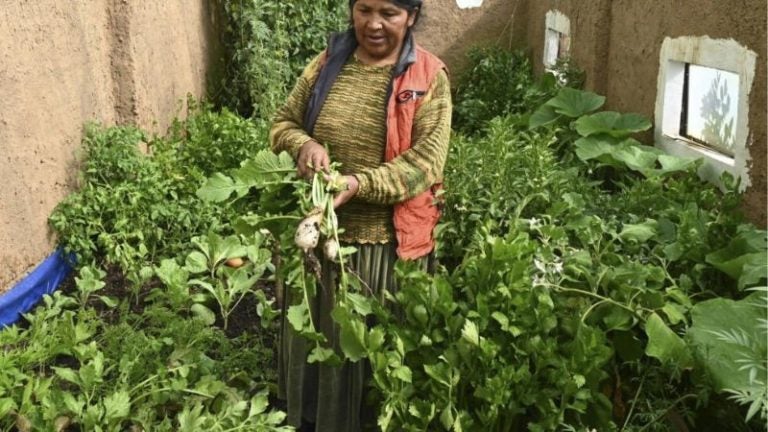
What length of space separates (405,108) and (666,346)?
45.6 inches

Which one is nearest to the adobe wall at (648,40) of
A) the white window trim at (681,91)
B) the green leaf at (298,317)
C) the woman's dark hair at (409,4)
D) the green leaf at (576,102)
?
the white window trim at (681,91)

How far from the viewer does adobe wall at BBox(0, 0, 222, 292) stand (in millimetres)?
3975

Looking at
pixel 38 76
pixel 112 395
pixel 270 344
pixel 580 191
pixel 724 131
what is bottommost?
pixel 270 344

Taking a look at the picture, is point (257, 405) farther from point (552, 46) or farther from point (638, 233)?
point (552, 46)

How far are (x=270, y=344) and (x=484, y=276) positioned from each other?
5.39 feet

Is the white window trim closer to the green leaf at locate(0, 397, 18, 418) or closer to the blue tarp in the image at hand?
the green leaf at locate(0, 397, 18, 418)

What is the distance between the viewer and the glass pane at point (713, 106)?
13.3 ft

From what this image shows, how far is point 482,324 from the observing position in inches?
105

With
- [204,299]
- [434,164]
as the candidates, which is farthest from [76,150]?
[434,164]

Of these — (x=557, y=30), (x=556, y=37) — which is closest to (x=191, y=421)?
(x=557, y=30)

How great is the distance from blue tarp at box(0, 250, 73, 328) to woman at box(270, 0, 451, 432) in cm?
145

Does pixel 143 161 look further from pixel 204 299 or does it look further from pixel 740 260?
pixel 740 260

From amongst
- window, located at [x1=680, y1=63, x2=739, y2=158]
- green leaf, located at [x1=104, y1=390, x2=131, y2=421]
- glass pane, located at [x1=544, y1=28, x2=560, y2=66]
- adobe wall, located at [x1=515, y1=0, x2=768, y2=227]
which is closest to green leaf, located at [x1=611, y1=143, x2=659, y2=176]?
window, located at [x1=680, y1=63, x2=739, y2=158]

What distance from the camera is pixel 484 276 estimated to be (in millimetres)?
2736
